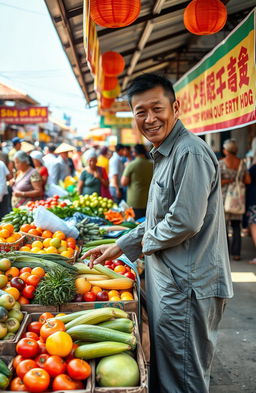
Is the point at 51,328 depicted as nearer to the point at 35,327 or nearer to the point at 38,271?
the point at 35,327

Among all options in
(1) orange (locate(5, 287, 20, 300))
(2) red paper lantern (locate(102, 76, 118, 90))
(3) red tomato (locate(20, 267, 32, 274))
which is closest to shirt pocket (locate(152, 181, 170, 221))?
(1) orange (locate(5, 287, 20, 300))

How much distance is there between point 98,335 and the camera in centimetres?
194

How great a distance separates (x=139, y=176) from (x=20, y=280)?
4333mm

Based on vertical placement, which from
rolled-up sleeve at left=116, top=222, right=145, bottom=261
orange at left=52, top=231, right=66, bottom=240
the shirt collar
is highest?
the shirt collar

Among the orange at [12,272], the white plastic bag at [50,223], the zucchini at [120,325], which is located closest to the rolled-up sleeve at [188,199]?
the zucchini at [120,325]

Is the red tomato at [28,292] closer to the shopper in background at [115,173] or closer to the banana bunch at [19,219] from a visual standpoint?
the banana bunch at [19,219]

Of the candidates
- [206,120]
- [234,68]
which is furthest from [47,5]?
[206,120]

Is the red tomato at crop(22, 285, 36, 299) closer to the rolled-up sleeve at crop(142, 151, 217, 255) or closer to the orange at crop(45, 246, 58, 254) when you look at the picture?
the orange at crop(45, 246, 58, 254)

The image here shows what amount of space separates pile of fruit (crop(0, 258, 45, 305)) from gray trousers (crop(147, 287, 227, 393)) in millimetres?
924

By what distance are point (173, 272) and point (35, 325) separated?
858mm

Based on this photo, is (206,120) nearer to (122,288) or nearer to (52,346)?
(122,288)

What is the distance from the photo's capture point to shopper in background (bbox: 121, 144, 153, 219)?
6664mm

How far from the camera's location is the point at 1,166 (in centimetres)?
706

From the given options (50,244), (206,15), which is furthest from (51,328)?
(206,15)
